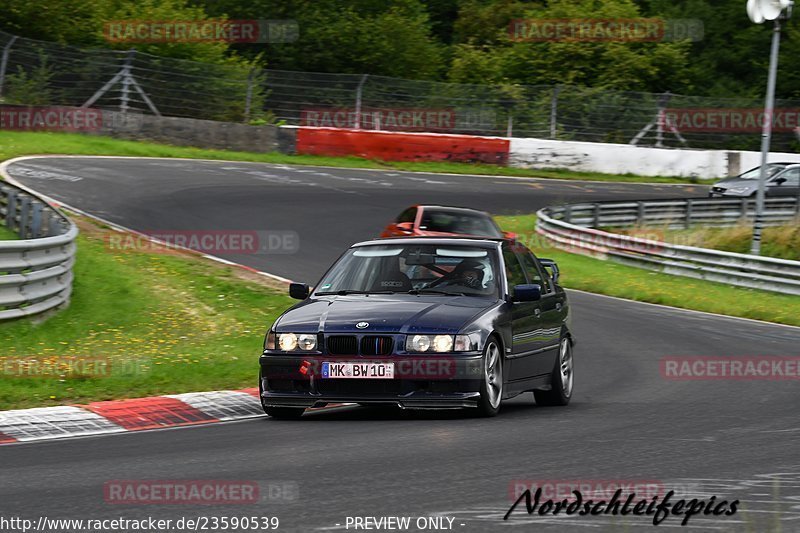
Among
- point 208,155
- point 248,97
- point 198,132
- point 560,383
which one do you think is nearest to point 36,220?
point 560,383

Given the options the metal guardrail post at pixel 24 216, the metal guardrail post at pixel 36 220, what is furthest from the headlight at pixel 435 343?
the metal guardrail post at pixel 24 216

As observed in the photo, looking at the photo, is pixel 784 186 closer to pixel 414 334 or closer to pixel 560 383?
pixel 560 383

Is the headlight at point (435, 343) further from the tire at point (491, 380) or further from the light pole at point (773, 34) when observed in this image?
the light pole at point (773, 34)

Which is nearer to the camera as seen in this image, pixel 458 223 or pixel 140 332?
pixel 140 332

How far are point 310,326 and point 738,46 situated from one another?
5768cm

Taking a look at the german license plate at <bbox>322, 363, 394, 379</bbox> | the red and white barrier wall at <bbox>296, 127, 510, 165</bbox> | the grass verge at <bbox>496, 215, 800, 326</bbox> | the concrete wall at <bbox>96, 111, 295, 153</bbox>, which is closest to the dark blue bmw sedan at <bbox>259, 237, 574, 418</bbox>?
the german license plate at <bbox>322, 363, 394, 379</bbox>

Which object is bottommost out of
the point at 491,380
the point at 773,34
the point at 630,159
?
the point at 630,159

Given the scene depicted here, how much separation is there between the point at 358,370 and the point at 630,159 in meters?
33.4

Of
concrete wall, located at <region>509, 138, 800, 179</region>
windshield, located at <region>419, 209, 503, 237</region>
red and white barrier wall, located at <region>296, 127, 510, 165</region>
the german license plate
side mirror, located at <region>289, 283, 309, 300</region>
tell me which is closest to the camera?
the german license plate

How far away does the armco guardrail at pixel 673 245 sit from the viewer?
25.9m

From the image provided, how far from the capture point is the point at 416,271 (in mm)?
10820

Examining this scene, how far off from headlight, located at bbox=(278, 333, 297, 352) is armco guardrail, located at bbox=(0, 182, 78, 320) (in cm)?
451

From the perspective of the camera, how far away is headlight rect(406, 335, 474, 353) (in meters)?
9.55

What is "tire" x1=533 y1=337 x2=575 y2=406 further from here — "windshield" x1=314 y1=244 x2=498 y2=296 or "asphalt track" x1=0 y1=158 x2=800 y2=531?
"windshield" x1=314 y1=244 x2=498 y2=296
